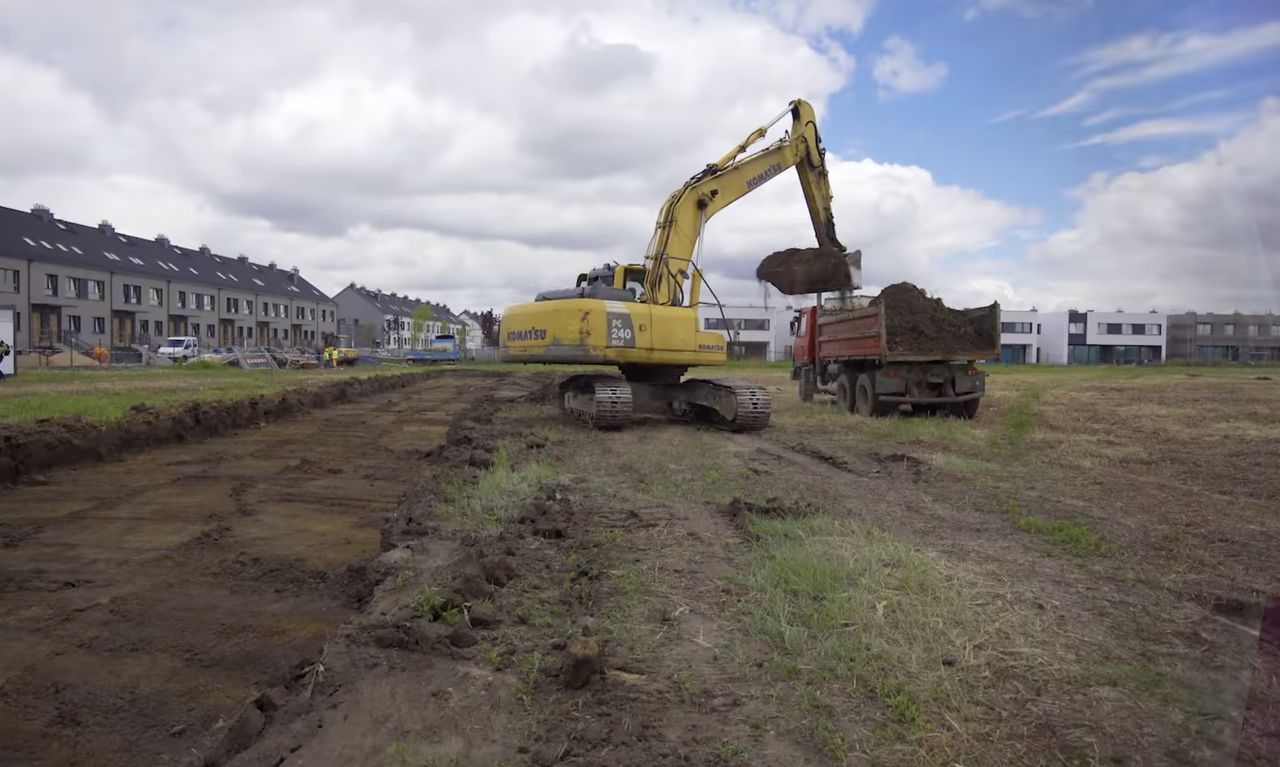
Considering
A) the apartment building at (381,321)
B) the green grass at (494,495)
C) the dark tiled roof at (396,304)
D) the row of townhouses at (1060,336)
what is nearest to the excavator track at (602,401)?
the green grass at (494,495)

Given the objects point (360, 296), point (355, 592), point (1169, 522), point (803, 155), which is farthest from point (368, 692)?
point (360, 296)

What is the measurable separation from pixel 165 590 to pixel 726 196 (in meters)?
11.5

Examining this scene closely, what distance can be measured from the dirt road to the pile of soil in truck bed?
9408 mm

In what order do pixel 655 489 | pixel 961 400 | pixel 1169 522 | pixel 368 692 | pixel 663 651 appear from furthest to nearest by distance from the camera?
pixel 961 400, pixel 655 489, pixel 1169 522, pixel 663 651, pixel 368 692

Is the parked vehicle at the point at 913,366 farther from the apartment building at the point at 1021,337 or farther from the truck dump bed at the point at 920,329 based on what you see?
the apartment building at the point at 1021,337

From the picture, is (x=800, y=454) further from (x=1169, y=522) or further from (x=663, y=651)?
(x=663, y=651)

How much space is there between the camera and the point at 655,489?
829 centimetres

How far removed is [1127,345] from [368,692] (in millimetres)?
109010

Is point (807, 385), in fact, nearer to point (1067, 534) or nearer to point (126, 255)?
point (1067, 534)

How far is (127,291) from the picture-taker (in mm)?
68750

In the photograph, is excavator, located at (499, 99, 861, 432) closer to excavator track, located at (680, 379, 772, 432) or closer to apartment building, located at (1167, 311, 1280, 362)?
excavator track, located at (680, 379, 772, 432)

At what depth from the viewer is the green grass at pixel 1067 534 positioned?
5.91 metres

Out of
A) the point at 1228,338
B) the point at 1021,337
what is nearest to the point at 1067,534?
the point at 1228,338

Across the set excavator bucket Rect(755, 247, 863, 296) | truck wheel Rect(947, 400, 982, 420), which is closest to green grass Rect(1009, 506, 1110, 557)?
excavator bucket Rect(755, 247, 863, 296)
